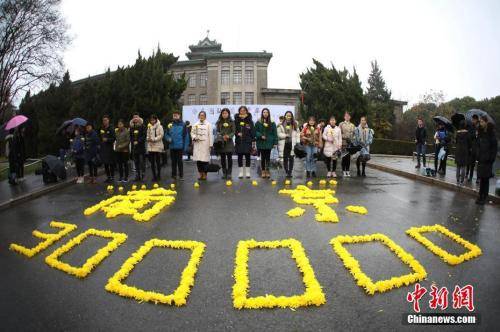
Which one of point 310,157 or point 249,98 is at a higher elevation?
point 249,98

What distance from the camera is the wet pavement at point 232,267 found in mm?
3613

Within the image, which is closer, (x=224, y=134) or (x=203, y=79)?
(x=224, y=134)

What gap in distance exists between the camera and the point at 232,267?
15.6 feet

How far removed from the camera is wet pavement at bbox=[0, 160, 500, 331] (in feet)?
11.9

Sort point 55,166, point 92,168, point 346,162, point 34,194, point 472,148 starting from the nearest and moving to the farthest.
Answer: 1. point 34,194
2. point 472,148
3. point 55,166
4. point 92,168
5. point 346,162

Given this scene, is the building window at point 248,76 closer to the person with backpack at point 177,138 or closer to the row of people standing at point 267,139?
the row of people standing at point 267,139

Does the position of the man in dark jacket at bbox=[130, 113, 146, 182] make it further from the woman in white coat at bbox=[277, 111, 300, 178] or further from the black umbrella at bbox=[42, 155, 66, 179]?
the woman in white coat at bbox=[277, 111, 300, 178]

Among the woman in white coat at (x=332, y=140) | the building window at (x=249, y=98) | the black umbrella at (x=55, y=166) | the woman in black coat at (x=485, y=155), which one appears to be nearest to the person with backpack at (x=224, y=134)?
the woman in white coat at (x=332, y=140)

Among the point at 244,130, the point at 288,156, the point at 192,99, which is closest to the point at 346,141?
the point at 288,156

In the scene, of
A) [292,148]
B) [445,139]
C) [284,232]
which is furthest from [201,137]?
[445,139]

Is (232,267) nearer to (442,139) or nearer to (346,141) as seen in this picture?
(346,141)

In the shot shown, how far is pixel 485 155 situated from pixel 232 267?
674 centimetres

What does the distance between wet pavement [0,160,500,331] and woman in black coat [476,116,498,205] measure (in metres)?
0.42

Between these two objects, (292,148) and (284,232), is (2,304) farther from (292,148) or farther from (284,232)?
(292,148)
